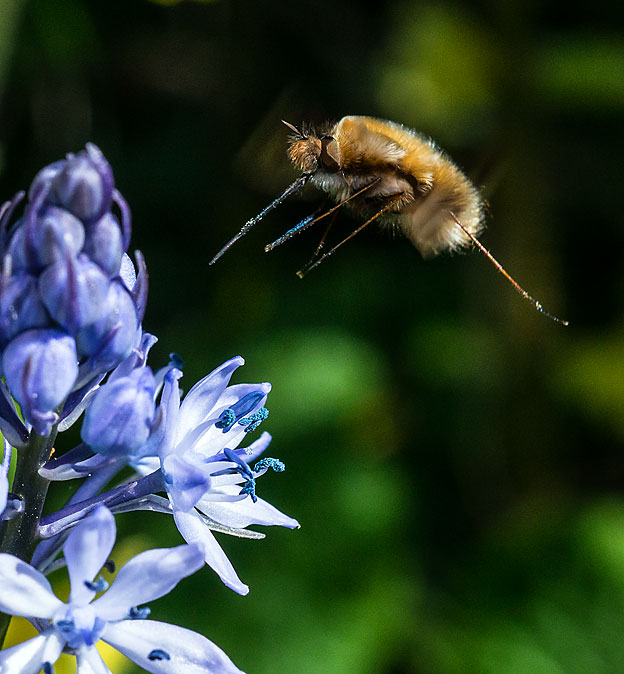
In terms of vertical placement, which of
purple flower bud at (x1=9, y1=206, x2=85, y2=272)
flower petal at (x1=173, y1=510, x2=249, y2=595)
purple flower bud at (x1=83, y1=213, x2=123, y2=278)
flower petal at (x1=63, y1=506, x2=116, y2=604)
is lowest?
flower petal at (x1=63, y1=506, x2=116, y2=604)

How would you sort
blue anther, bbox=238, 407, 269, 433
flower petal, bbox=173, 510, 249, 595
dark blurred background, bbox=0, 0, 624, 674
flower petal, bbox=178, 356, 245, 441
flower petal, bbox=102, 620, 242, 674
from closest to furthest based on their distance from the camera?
flower petal, bbox=102, 620, 242, 674 < flower petal, bbox=173, 510, 249, 595 < flower petal, bbox=178, 356, 245, 441 < blue anther, bbox=238, 407, 269, 433 < dark blurred background, bbox=0, 0, 624, 674

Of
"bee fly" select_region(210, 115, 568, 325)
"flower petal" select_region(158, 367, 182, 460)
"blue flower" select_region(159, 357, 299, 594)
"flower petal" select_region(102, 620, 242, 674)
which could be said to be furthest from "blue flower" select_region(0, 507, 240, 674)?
"bee fly" select_region(210, 115, 568, 325)

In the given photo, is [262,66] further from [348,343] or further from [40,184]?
[40,184]

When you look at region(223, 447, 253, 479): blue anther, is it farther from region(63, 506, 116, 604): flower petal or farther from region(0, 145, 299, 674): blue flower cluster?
region(63, 506, 116, 604): flower petal

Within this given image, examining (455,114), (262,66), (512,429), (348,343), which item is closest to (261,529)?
(348,343)

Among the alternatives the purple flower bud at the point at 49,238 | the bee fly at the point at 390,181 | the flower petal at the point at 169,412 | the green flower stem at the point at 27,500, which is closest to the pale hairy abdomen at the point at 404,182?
the bee fly at the point at 390,181

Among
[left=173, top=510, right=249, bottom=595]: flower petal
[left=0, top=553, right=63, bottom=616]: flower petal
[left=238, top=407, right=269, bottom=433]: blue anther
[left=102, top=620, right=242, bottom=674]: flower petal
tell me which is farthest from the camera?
[left=238, top=407, right=269, bottom=433]: blue anther

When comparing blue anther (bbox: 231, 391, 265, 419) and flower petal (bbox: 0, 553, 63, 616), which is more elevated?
blue anther (bbox: 231, 391, 265, 419)
